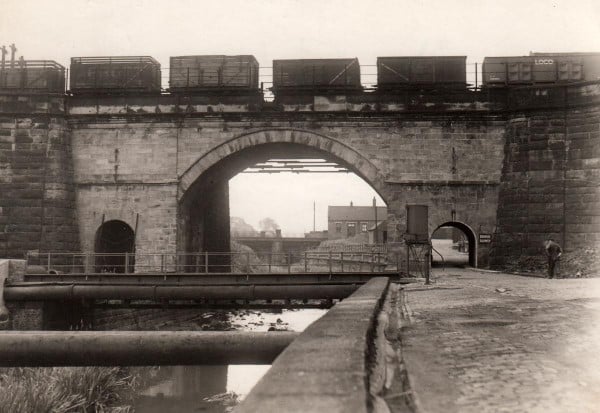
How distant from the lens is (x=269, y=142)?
19922 mm

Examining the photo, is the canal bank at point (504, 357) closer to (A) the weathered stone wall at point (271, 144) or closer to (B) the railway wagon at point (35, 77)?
(A) the weathered stone wall at point (271, 144)

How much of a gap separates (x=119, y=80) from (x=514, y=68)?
14714 mm

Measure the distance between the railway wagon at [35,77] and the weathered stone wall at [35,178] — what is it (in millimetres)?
508

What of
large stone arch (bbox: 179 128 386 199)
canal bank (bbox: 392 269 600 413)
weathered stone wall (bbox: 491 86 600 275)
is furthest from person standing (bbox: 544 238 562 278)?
canal bank (bbox: 392 269 600 413)

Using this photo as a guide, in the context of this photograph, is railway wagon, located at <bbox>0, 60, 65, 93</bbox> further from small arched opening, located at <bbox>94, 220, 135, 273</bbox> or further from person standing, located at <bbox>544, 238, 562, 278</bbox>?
person standing, located at <bbox>544, 238, 562, 278</bbox>

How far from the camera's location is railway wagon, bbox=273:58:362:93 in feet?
66.0

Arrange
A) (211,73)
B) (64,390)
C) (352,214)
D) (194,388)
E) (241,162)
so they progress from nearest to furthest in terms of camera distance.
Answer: (64,390) → (194,388) → (211,73) → (241,162) → (352,214)

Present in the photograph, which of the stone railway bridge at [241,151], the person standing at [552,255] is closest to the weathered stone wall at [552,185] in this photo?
the stone railway bridge at [241,151]

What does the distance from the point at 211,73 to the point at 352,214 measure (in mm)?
49192

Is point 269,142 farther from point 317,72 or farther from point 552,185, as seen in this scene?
point 552,185

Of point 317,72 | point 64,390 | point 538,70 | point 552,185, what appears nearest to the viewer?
point 64,390

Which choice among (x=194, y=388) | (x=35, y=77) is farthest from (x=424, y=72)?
(x=35, y=77)

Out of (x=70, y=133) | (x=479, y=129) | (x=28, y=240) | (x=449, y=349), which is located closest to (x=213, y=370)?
(x=28, y=240)

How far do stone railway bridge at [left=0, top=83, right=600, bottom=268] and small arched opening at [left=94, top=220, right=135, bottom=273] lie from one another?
1.54 ft
